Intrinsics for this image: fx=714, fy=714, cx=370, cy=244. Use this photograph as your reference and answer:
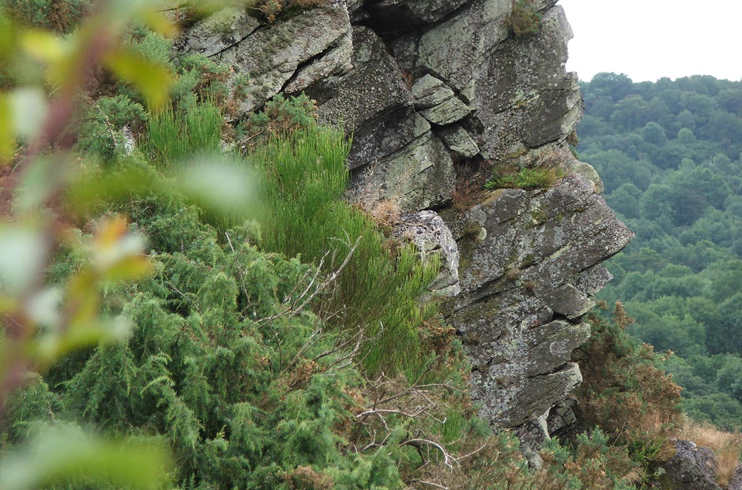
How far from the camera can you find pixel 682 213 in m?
53.2

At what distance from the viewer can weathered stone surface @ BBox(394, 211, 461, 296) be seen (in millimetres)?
7566

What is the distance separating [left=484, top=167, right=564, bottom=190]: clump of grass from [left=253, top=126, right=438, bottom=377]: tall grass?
6.18 m

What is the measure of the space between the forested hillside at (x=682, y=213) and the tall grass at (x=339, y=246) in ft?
74.1

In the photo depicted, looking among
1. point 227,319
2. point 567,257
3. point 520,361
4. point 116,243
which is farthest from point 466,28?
point 116,243

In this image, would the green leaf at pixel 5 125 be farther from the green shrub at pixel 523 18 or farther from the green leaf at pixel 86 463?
the green shrub at pixel 523 18

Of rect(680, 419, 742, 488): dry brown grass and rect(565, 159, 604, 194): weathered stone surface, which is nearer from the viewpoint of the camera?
rect(680, 419, 742, 488): dry brown grass

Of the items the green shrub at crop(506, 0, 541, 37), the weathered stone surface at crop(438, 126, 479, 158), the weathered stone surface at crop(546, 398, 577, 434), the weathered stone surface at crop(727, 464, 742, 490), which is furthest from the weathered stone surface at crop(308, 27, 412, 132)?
the weathered stone surface at crop(727, 464, 742, 490)

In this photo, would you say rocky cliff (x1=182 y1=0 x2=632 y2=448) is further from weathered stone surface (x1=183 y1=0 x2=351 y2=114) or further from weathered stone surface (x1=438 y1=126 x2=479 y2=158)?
weathered stone surface (x1=183 y1=0 x2=351 y2=114)

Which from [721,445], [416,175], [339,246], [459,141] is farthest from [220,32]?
[721,445]

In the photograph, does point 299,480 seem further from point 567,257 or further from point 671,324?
point 671,324

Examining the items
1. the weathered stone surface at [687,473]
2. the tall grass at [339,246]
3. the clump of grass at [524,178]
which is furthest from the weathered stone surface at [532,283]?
the tall grass at [339,246]

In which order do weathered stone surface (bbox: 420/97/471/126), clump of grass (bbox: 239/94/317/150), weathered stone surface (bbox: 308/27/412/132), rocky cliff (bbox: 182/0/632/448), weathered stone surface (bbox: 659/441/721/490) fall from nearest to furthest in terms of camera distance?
clump of grass (bbox: 239/94/317/150) → weathered stone surface (bbox: 308/27/412/132) → rocky cliff (bbox: 182/0/632/448) → weathered stone surface (bbox: 420/97/471/126) → weathered stone surface (bbox: 659/441/721/490)

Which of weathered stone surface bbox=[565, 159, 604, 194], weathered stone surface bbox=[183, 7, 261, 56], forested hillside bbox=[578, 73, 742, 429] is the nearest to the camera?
weathered stone surface bbox=[183, 7, 261, 56]

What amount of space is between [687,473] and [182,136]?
32.2 ft
